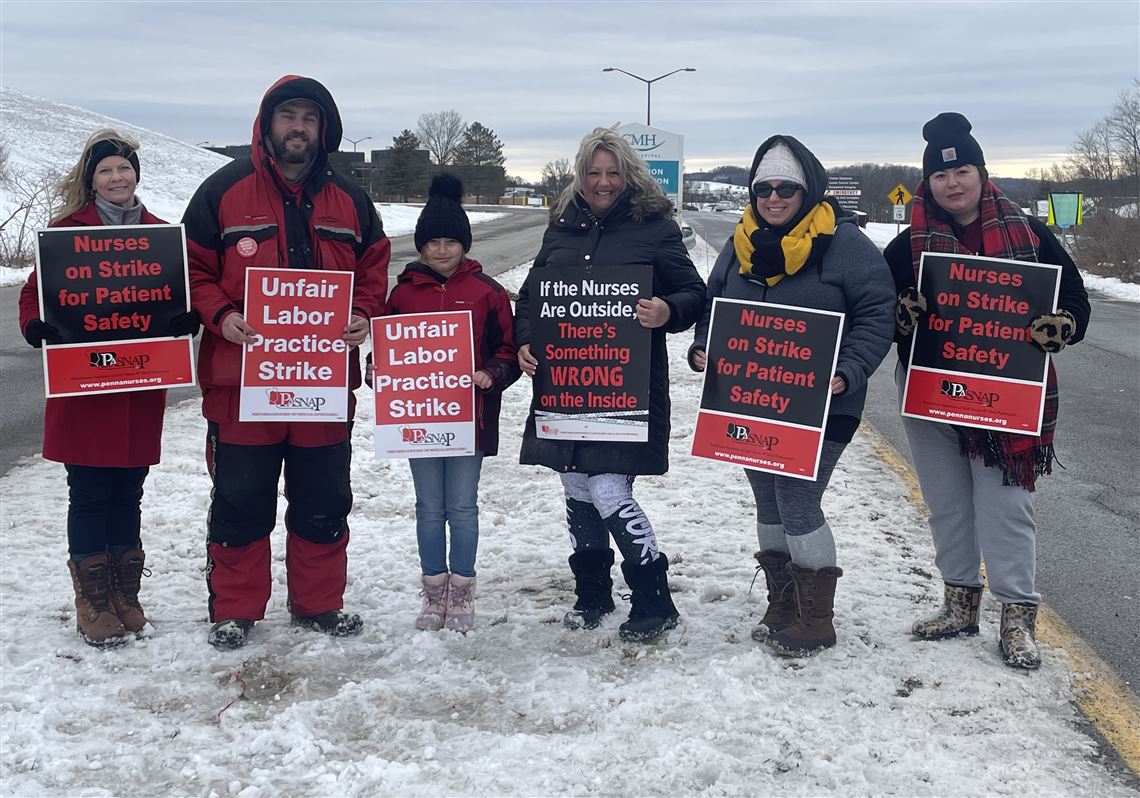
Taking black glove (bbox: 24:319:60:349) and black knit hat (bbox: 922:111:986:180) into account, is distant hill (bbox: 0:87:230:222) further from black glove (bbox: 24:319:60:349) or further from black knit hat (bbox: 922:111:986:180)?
black knit hat (bbox: 922:111:986:180)

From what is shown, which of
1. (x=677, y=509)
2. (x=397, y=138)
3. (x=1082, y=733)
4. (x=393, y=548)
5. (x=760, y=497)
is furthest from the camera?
(x=397, y=138)

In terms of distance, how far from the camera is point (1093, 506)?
6602 mm

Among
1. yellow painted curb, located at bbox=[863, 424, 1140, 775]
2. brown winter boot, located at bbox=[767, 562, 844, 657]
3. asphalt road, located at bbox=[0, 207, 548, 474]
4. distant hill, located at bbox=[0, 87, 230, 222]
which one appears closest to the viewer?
yellow painted curb, located at bbox=[863, 424, 1140, 775]

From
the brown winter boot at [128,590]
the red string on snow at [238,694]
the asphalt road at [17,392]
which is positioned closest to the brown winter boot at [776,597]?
the red string on snow at [238,694]

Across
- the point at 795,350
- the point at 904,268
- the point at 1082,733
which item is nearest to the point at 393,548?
the point at 795,350

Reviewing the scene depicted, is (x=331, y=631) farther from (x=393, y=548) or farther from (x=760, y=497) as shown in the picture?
(x=760, y=497)

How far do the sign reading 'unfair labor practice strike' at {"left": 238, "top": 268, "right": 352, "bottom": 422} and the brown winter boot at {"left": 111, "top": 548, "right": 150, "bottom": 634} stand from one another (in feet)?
2.94

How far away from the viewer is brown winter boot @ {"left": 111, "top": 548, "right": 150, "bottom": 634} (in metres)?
4.43

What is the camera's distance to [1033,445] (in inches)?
160

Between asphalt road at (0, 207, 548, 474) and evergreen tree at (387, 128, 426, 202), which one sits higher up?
evergreen tree at (387, 128, 426, 202)

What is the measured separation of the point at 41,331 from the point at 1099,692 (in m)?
4.31

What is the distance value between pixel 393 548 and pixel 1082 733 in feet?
11.0

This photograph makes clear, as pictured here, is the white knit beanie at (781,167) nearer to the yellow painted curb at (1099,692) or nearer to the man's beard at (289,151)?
the man's beard at (289,151)

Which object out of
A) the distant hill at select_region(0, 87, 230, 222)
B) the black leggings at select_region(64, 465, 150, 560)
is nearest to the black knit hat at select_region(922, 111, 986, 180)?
the black leggings at select_region(64, 465, 150, 560)
